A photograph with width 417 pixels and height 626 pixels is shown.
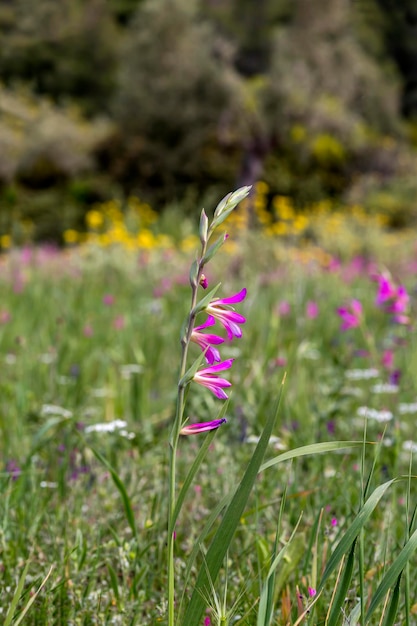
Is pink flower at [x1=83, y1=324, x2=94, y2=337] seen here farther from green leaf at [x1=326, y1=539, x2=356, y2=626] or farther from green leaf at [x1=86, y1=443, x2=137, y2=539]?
green leaf at [x1=326, y1=539, x2=356, y2=626]

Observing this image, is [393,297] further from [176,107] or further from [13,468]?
[176,107]

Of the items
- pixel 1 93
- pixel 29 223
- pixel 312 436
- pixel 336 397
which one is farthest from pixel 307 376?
pixel 1 93

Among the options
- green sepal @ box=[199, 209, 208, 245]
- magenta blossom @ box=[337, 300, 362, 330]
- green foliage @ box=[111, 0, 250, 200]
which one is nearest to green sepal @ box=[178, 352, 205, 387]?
green sepal @ box=[199, 209, 208, 245]

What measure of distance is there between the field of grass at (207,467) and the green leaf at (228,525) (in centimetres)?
1

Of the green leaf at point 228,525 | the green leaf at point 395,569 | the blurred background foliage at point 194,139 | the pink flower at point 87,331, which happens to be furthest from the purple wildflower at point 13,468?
the blurred background foliage at point 194,139

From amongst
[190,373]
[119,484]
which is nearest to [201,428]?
[190,373]

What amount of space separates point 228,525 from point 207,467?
97 cm

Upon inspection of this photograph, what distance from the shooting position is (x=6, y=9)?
28875mm

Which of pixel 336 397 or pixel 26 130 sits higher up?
pixel 26 130

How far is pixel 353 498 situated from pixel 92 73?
27.2 meters

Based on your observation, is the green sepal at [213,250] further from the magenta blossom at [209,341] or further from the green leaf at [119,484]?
the green leaf at [119,484]

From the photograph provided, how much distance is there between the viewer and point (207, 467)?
5.46ft

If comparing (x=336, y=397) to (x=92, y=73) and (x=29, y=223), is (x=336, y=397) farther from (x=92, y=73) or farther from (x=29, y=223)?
(x=92, y=73)

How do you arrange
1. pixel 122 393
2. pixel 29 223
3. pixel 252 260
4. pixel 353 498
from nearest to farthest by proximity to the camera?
pixel 353 498
pixel 122 393
pixel 252 260
pixel 29 223
